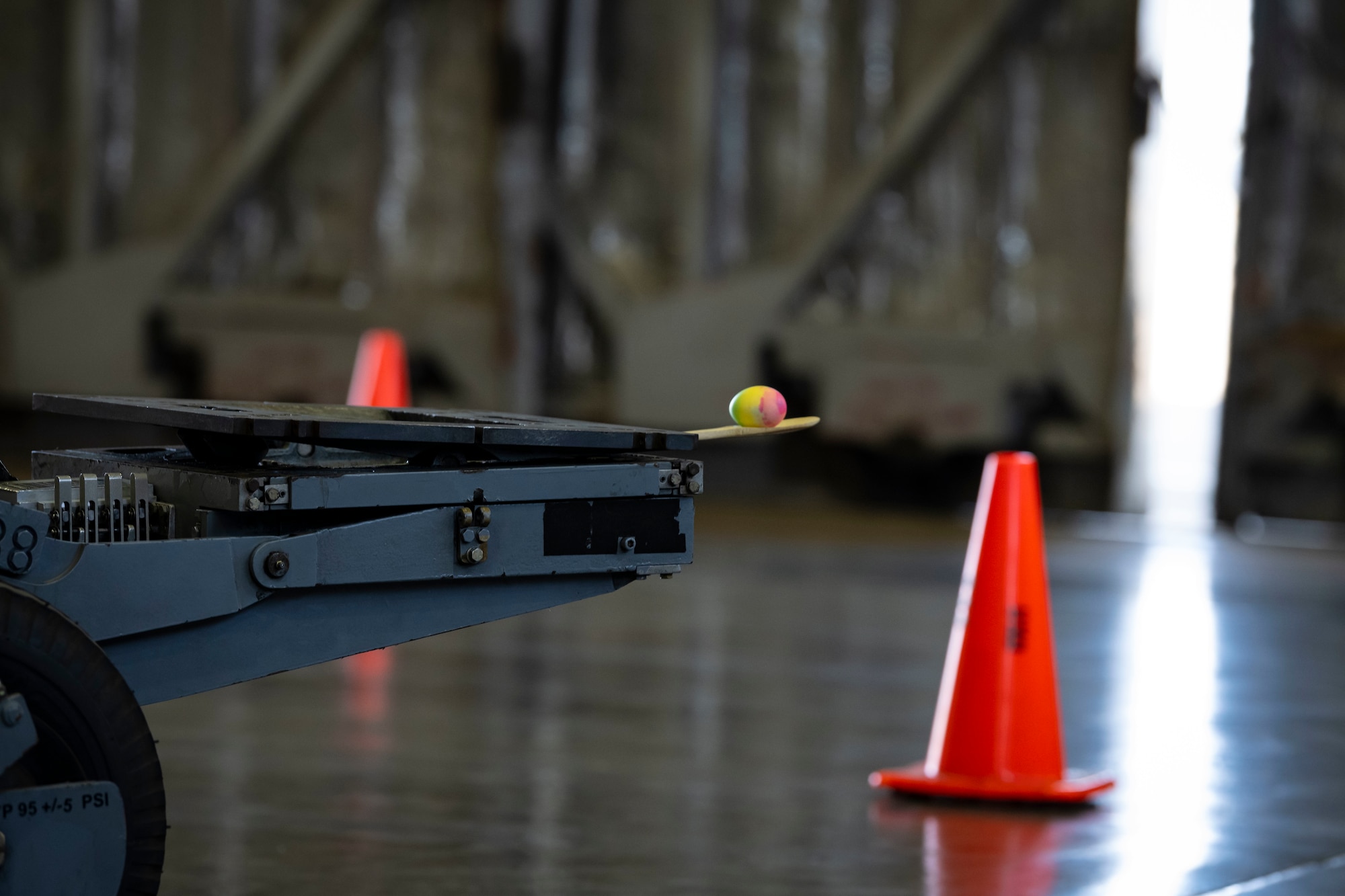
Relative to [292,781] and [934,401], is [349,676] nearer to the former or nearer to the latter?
[292,781]

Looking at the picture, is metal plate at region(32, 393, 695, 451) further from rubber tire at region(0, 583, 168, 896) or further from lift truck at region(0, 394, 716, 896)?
rubber tire at region(0, 583, 168, 896)

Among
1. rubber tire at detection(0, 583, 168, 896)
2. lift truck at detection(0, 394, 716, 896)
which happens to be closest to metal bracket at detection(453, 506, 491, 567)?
lift truck at detection(0, 394, 716, 896)

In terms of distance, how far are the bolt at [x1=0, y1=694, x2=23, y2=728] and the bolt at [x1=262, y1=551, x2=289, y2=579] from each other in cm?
43

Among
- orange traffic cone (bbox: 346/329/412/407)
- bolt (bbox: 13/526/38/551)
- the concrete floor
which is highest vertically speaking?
orange traffic cone (bbox: 346/329/412/407)

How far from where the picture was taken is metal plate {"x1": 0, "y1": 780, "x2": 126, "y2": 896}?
7.45 ft

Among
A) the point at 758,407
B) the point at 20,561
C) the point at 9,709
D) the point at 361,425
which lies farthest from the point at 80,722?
the point at 758,407

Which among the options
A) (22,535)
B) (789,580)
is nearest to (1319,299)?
(789,580)

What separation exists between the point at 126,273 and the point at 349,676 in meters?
6.50

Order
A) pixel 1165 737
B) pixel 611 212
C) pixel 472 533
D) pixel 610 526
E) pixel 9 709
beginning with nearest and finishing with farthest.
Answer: pixel 9 709 → pixel 472 533 → pixel 610 526 → pixel 1165 737 → pixel 611 212

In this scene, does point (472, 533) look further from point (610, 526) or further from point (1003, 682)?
point (1003, 682)

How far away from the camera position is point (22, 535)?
2.31 metres

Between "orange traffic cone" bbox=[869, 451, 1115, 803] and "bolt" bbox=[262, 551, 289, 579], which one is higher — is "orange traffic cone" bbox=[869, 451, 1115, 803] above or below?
below

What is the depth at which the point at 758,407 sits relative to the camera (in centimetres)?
293

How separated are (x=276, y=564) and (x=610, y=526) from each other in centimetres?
56
